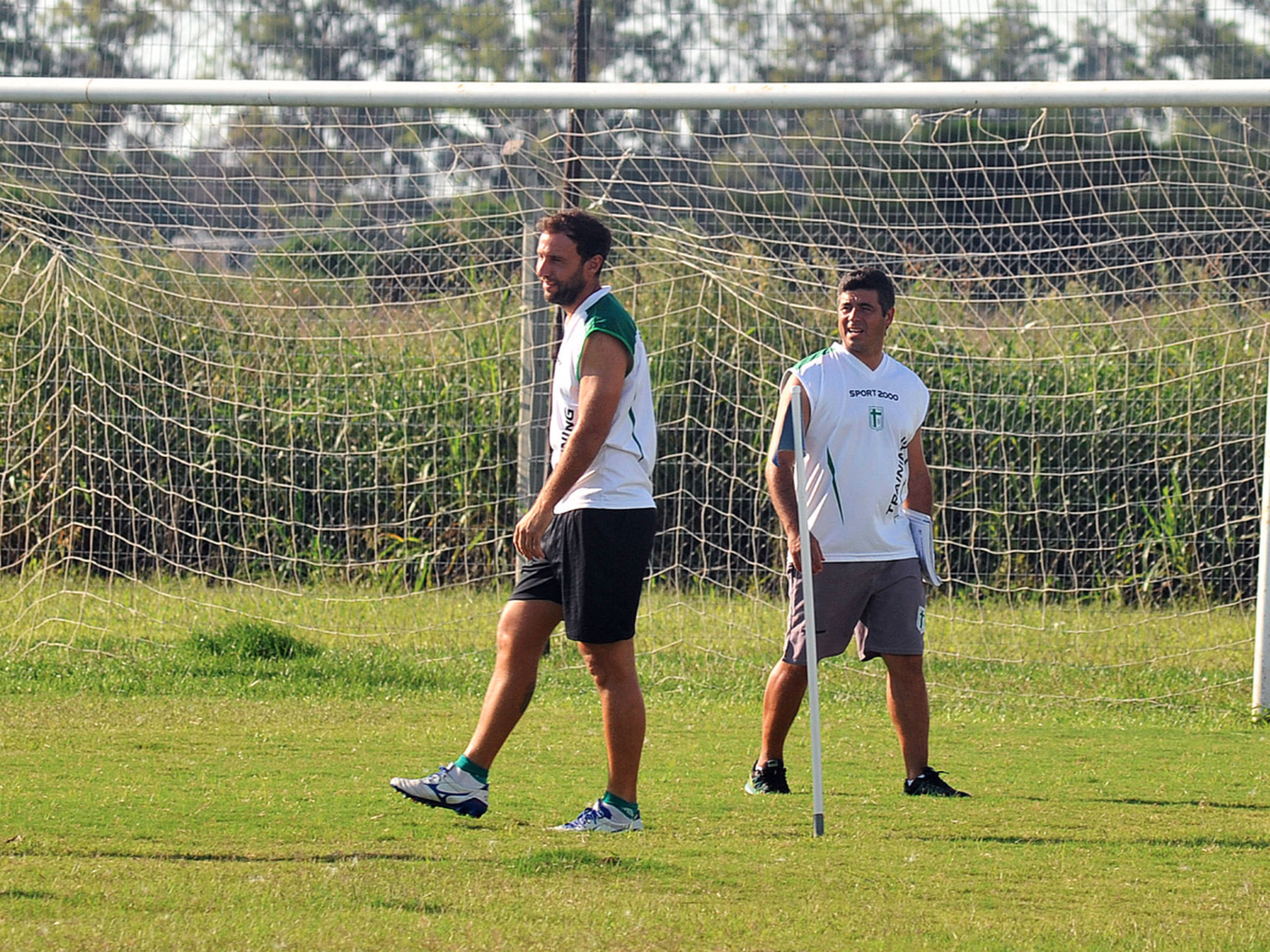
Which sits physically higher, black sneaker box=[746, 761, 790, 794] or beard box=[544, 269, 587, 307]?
beard box=[544, 269, 587, 307]

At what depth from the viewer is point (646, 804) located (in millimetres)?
5207

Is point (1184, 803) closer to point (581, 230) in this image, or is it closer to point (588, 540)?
point (588, 540)

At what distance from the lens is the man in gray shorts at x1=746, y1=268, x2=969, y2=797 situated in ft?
18.2

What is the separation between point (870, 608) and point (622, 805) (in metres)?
1.40

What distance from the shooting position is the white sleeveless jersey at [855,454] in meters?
5.56

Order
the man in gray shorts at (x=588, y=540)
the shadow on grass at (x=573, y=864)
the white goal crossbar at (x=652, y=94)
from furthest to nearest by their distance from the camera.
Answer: the white goal crossbar at (x=652, y=94) → the man in gray shorts at (x=588, y=540) → the shadow on grass at (x=573, y=864)

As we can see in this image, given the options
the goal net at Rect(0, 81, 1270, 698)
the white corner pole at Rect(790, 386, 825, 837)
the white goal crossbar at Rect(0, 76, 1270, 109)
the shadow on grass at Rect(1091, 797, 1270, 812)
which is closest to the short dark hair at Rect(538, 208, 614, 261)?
the white corner pole at Rect(790, 386, 825, 837)

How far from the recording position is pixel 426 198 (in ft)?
28.6

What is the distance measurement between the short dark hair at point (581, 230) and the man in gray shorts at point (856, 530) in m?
1.01

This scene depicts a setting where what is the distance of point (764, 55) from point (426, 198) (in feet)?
7.96

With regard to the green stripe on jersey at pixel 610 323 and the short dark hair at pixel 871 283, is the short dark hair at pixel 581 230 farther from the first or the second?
the short dark hair at pixel 871 283

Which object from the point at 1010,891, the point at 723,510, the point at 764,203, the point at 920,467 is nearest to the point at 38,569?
the point at 723,510

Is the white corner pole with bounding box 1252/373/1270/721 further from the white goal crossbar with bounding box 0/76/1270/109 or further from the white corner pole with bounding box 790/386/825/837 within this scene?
the white corner pole with bounding box 790/386/825/837

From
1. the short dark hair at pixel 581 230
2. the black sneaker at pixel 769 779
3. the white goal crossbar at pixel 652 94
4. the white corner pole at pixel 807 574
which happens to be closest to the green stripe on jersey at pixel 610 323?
the short dark hair at pixel 581 230
